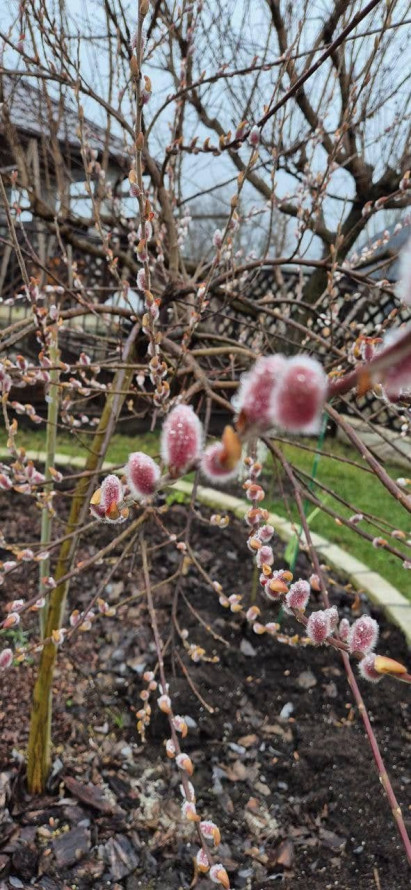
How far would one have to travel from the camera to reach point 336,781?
1979 millimetres

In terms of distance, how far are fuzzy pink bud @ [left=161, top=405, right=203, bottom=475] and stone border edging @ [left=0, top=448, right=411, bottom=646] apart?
2.10 meters

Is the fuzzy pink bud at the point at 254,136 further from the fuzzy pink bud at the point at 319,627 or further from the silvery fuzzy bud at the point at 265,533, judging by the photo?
the fuzzy pink bud at the point at 319,627

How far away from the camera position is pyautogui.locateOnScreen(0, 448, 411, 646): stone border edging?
111 inches

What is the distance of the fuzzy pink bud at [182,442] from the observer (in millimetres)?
417

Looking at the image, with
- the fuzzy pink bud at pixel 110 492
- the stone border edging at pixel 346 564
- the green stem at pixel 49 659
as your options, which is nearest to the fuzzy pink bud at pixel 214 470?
the fuzzy pink bud at pixel 110 492

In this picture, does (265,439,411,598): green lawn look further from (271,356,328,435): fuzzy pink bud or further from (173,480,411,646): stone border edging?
(271,356,328,435): fuzzy pink bud

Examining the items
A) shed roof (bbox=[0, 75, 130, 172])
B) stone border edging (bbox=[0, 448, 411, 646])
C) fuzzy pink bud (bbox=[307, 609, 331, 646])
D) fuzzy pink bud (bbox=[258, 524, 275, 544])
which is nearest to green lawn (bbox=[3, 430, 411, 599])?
stone border edging (bbox=[0, 448, 411, 646])

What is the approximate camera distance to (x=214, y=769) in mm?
2037

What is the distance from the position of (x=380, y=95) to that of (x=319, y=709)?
3.30 m

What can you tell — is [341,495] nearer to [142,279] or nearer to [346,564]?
[346,564]

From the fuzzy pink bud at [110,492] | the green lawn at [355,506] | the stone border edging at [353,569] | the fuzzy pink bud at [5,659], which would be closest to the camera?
the fuzzy pink bud at [110,492]

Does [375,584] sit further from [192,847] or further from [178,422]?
[178,422]

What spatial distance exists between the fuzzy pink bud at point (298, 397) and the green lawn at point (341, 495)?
299cm

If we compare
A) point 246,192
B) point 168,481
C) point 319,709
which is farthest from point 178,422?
point 246,192
